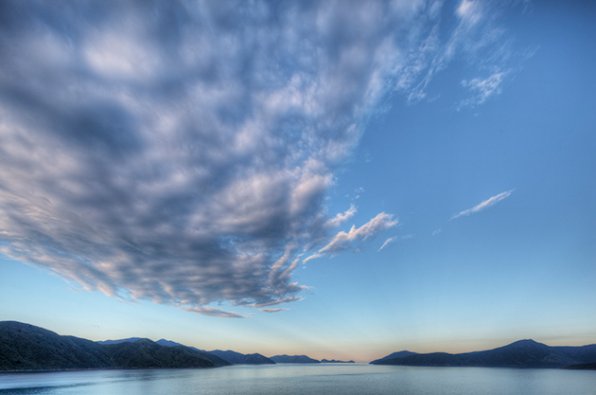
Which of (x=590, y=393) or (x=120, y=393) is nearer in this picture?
(x=590, y=393)

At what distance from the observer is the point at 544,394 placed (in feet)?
423

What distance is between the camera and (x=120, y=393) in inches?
5349

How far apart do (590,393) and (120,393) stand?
713ft

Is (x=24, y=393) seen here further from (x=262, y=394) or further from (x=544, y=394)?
(x=544, y=394)

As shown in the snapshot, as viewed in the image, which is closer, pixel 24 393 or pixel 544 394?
pixel 24 393

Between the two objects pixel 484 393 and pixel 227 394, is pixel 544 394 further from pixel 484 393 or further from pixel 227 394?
pixel 227 394

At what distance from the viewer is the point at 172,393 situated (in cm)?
13288

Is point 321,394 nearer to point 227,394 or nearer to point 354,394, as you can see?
point 354,394

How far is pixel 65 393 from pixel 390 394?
145411 mm

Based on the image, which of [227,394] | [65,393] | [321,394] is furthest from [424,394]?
[65,393]

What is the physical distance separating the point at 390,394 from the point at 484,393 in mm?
48297

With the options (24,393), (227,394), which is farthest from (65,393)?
(227,394)

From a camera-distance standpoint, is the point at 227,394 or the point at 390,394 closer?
the point at 390,394

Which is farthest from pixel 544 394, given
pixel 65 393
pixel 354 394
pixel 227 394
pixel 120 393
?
pixel 65 393
